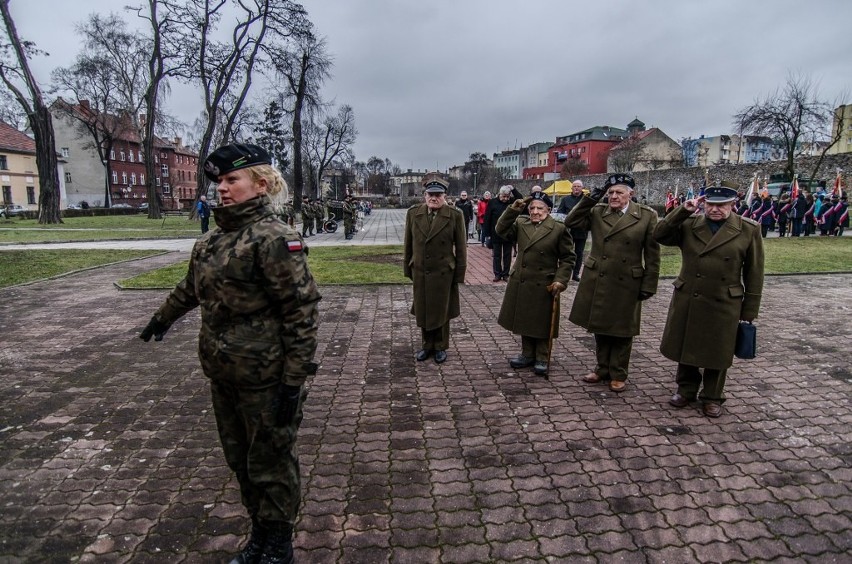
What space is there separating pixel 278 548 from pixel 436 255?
11.6ft

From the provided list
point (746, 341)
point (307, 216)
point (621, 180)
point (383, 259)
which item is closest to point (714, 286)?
point (746, 341)

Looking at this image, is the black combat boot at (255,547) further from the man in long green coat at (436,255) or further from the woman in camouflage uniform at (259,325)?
the man in long green coat at (436,255)

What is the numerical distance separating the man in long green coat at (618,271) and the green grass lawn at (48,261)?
451 inches

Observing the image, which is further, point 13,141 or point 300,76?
point 13,141

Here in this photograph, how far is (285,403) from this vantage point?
2.40 meters

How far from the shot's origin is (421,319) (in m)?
5.69

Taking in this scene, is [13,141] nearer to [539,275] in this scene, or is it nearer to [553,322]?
[539,275]

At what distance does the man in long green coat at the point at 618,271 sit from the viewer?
4730 millimetres

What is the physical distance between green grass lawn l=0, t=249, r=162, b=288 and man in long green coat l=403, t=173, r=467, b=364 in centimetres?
967

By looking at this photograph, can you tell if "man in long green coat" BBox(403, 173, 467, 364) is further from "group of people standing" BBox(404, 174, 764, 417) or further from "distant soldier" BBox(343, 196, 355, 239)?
"distant soldier" BBox(343, 196, 355, 239)

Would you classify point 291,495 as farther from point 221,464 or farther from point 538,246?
point 538,246

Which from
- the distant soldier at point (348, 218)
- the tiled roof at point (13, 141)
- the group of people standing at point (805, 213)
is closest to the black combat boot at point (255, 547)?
the distant soldier at point (348, 218)

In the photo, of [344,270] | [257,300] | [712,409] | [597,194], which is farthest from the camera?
[344,270]

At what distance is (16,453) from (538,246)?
461 centimetres
